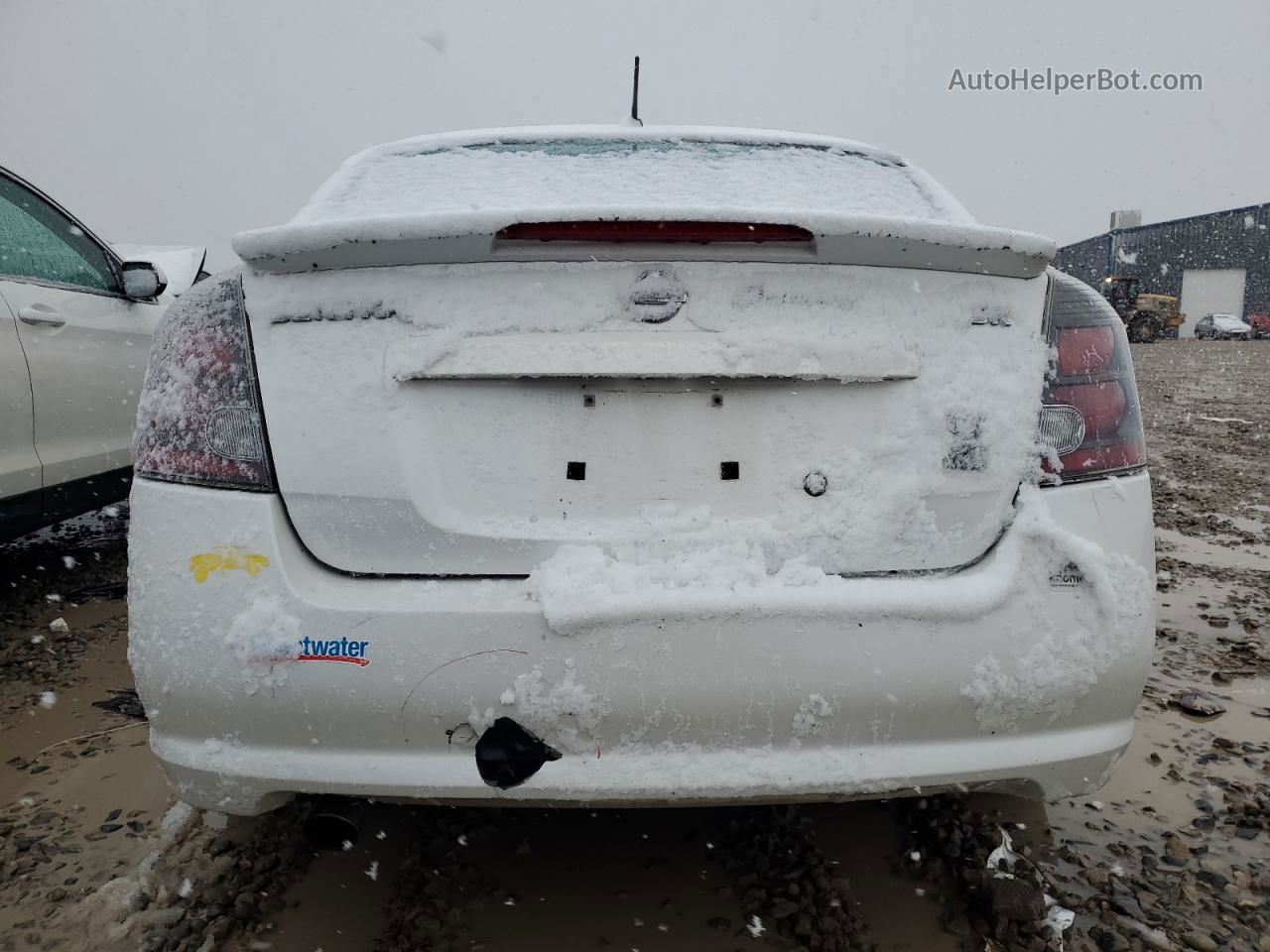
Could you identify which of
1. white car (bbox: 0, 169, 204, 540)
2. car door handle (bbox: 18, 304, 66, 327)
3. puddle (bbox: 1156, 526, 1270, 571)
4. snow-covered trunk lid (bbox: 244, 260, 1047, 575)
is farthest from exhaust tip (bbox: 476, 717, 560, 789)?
puddle (bbox: 1156, 526, 1270, 571)

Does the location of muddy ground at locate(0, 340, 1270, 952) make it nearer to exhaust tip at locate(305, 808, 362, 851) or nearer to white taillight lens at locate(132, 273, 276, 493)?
exhaust tip at locate(305, 808, 362, 851)

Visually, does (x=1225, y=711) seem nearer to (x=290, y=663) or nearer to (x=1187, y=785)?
(x=1187, y=785)

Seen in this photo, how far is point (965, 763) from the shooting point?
1367 millimetres

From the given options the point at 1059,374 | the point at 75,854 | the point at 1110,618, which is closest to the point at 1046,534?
the point at 1110,618

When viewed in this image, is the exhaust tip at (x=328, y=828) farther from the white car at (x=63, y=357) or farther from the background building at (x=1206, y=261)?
the background building at (x=1206, y=261)

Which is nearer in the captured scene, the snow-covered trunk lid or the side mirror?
the snow-covered trunk lid

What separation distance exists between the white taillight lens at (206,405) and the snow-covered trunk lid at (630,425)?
8cm

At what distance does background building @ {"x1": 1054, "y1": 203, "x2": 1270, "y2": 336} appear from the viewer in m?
41.8

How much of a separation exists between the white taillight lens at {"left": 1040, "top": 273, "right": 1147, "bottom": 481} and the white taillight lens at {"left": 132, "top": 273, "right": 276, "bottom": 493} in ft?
4.43

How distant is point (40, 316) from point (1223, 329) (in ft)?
131

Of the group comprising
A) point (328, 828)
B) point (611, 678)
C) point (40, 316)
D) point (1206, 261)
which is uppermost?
point (1206, 261)

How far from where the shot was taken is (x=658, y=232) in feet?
4.58

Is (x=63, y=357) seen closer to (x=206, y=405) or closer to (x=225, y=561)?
(x=206, y=405)

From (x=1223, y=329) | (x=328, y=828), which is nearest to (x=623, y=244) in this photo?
(x=328, y=828)
